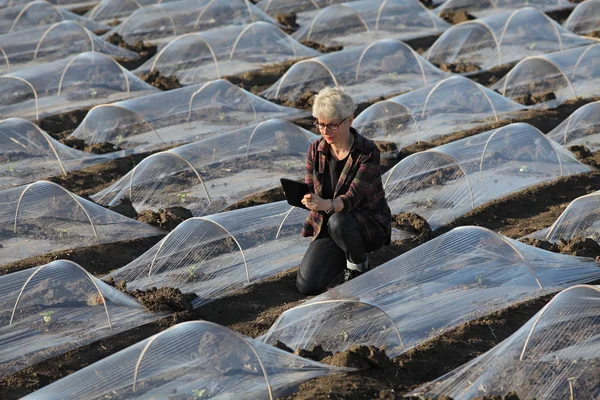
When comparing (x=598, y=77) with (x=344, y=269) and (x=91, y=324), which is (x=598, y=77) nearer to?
(x=344, y=269)

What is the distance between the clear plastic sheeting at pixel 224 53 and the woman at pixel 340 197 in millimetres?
7261

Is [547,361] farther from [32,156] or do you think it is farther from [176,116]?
[176,116]

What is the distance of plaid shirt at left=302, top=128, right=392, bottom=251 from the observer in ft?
19.5

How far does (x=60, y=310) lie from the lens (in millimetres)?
6305

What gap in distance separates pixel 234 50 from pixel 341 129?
8204 mm

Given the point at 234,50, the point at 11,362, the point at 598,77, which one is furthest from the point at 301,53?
the point at 11,362

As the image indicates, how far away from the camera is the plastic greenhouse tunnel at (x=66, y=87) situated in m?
11.7

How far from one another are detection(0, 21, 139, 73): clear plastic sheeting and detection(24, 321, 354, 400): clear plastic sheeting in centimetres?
970

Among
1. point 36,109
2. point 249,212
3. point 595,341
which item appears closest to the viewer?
point 595,341

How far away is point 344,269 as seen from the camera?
20.9ft

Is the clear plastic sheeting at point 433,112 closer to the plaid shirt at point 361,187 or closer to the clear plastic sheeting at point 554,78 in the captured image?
the clear plastic sheeting at point 554,78

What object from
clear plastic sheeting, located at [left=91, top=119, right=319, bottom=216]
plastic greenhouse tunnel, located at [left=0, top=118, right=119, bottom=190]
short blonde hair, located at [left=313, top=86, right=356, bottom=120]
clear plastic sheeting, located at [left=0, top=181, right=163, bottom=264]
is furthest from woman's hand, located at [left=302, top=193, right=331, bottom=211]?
plastic greenhouse tunnel, located at [left=0, top=118, right=119, bottom=190]

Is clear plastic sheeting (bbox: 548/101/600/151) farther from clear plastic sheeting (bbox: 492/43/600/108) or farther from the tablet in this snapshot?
the tablet

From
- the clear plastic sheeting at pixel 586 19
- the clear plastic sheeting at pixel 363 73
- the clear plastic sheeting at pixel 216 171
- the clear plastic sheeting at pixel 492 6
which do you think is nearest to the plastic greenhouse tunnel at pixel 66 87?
the clear plastic sheeting at pixel 363 73
